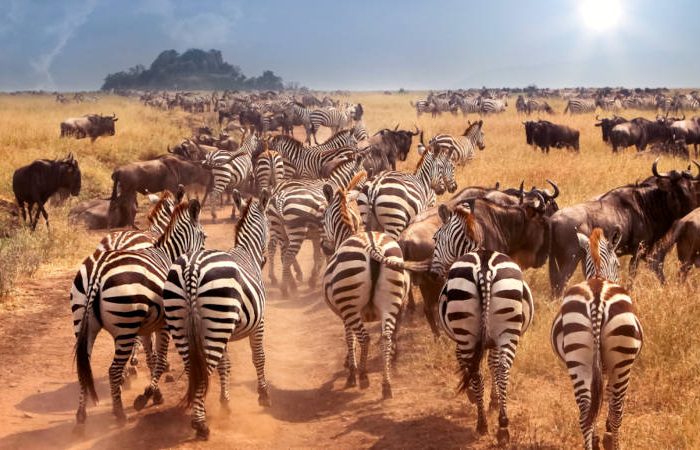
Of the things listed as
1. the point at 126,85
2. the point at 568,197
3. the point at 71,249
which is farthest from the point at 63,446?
the point at 126,85

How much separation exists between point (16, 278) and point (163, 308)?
6044 millimetres

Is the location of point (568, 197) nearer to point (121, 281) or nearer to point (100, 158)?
point (121, 281)

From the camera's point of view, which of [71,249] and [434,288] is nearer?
[434,288]

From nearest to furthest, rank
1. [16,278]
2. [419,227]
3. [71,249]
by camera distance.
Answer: [419,227] < [16,278] < [71,249]

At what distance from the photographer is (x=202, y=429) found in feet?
20.8

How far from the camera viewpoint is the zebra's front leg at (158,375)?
275 inches

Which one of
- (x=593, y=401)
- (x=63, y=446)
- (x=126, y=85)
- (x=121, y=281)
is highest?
(x=126, y=85)

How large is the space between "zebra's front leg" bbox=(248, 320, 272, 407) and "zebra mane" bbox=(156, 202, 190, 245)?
4.64 feet

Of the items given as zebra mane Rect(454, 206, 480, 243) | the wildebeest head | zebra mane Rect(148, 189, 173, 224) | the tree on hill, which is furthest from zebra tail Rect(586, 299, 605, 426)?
the tree on hill

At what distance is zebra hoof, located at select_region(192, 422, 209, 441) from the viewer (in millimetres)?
6320

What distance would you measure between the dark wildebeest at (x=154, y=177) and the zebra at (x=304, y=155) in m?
2.10

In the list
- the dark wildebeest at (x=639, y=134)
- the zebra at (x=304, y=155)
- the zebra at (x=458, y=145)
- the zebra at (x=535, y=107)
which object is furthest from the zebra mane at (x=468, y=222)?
the zebra at (x=535, y=107)

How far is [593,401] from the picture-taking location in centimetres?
509

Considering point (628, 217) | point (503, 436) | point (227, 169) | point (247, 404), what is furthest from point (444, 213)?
point (227, 169)
